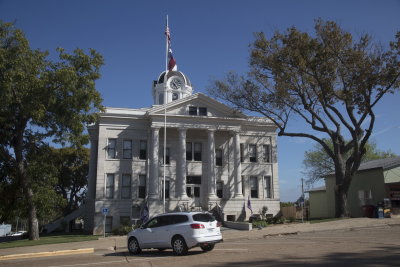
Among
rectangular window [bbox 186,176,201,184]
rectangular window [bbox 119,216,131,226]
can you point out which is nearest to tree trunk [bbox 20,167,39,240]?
rectangular window [bbox 119,216,131,226]

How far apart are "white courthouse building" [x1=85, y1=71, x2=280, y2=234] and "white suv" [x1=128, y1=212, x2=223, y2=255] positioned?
16266 millimetres

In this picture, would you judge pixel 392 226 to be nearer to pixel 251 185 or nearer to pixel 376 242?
pixel 376 242

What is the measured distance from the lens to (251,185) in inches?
1463

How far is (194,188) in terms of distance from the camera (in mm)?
35625

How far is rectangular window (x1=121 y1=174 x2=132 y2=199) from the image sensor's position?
34281mm

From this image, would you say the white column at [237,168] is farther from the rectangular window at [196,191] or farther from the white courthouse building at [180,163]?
the rectangular window at [196,191]

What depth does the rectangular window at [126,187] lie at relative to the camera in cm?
3428

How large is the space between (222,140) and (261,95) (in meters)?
6.59

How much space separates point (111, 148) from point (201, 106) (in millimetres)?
9259

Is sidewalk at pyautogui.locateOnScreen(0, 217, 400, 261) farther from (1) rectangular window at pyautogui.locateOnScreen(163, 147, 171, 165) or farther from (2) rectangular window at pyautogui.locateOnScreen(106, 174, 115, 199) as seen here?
(1) rectangular window at pyautogui.locateOnScreen(163, 147, 171, 165)

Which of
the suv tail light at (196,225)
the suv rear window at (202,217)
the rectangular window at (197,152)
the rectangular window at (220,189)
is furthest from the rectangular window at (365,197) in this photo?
the suv tail light at (196,225)

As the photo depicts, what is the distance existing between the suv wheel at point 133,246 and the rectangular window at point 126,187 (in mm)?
18296

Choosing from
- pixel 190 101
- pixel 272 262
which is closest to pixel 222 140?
pixel 190 101

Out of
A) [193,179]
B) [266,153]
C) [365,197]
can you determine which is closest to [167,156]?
[193,179]
